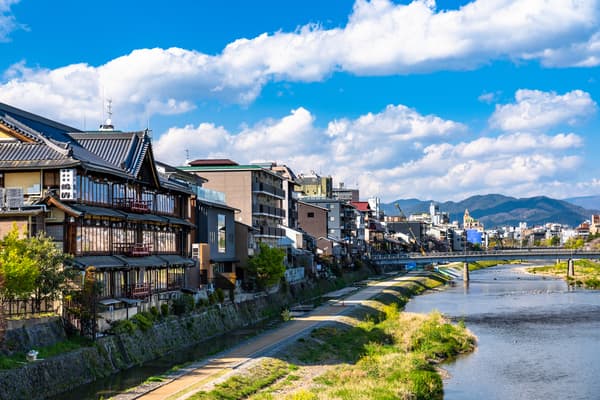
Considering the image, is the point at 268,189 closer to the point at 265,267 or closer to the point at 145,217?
the point at 265,267

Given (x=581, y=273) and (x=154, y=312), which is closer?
(x=154, y=312)

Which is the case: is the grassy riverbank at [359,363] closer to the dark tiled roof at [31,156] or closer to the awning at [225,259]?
the awning at [225,259]

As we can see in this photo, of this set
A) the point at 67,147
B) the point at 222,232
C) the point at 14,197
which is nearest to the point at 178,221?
the point at 222,232

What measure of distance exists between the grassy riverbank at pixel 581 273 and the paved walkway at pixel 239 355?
5602cm

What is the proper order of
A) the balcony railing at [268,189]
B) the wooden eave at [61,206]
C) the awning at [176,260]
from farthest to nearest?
the balcony railing at [268,189], the awning at [176,260], the wooden eave at [61,206]

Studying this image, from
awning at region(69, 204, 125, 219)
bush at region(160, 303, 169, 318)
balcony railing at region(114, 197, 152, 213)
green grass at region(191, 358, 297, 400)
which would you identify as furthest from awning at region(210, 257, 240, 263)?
green grass at region(191, 358, 297, 400)

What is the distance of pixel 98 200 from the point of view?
40656mm

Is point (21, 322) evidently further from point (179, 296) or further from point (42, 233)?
point (179, 296)

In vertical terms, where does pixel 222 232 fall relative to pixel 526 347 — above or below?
above

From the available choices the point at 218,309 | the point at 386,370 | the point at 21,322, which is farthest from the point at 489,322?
the point at 21,322

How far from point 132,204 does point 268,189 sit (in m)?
37.0

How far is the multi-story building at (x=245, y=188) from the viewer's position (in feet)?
253

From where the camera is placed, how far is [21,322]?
29.2m

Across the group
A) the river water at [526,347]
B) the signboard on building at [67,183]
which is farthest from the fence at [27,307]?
the river water at [526,347]
